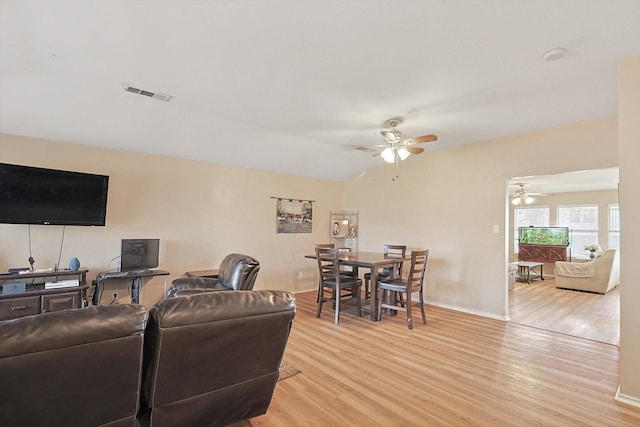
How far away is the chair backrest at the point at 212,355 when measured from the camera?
1389 millimetres

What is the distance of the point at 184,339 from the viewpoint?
1.40m

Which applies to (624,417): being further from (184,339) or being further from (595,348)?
(184,339)

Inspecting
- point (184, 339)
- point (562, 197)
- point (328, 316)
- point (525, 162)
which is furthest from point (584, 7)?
point (562, 197)

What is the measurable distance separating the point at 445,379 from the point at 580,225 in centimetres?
825

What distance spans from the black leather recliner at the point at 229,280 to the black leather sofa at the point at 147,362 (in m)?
1.67

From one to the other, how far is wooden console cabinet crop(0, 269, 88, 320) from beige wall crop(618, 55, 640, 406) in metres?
5.03

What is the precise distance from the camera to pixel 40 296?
324 centimetres

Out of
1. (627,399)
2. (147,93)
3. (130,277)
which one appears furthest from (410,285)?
(147,93)

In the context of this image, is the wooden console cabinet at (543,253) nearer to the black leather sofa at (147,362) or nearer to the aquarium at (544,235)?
the aquarium at (544,235)

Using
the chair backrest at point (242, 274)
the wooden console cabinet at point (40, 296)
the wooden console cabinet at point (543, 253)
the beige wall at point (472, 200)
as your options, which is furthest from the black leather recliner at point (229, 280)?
the wooden console cabinet at point (543, 253)

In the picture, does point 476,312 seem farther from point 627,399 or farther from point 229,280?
point 229,280

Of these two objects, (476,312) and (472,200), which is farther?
(472,200)

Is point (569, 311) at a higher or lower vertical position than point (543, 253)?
lower

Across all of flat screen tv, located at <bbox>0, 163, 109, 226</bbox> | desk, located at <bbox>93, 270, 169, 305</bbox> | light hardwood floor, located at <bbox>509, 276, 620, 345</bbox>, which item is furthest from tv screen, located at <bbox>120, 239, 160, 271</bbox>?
light hardwood floor, located at <bbox>509, 276, 620, 345</bbox>
